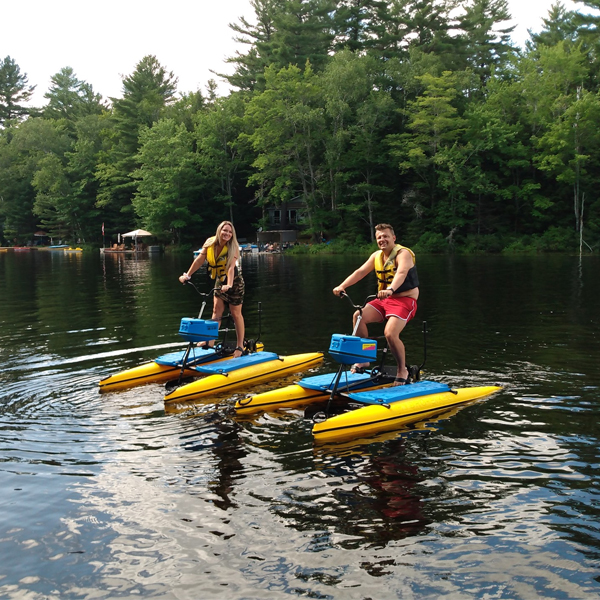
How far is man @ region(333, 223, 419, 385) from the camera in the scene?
905 centimetres

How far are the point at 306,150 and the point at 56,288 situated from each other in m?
36.8

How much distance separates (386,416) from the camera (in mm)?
8180

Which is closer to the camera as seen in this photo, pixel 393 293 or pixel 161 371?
pixel 393 293

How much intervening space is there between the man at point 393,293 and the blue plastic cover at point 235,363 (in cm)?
215

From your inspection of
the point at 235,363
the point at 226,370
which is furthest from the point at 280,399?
the point at 235,363

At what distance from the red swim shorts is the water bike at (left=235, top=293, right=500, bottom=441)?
328mm

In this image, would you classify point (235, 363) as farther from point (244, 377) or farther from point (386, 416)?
point (386, 416)

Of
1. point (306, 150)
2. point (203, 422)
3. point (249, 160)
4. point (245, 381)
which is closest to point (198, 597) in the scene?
point (203, 422)

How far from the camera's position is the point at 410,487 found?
20.3 feet

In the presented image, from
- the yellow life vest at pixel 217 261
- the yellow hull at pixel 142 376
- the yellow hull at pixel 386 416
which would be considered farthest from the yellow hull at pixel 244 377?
the yellow hull at pixel 386 416

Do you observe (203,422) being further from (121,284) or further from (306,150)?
(306,150)

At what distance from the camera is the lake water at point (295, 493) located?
4688 mm

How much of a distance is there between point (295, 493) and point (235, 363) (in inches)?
185

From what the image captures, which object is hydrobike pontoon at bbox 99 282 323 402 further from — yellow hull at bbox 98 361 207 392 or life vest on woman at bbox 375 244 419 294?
life vest on woman at bbox 375 244 419 294
